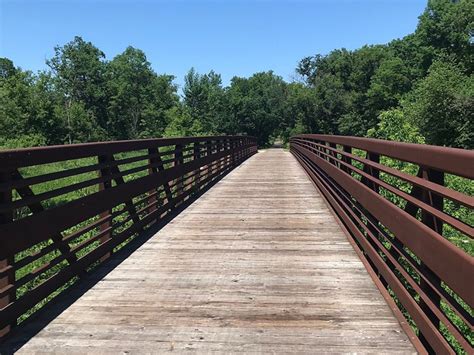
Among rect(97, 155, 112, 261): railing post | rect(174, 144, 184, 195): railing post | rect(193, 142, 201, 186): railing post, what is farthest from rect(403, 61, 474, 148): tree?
rect(97, 155, 112, 261): railing post

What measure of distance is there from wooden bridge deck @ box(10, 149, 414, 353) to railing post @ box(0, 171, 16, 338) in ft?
1.13

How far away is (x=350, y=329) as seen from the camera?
3.45m

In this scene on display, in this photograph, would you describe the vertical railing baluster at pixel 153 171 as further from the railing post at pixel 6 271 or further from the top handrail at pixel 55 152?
the railing post at pixel 6 271

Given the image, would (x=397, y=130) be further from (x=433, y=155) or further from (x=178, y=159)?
(x=433, y=155)

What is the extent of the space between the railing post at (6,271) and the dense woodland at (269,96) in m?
28.6

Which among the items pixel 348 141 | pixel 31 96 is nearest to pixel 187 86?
pixel 31 96

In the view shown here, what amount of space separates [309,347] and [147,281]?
2.00m

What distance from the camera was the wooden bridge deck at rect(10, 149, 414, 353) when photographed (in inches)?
130

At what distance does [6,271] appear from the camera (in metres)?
3.40

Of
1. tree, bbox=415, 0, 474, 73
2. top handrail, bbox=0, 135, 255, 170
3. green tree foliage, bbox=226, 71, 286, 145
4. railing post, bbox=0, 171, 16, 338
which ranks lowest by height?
railing post, bbox=0, 171, 16, 338

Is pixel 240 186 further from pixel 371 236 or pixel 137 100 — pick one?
pixel 137 100

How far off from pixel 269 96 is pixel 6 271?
91.3 m

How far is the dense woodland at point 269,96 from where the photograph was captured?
4297cm

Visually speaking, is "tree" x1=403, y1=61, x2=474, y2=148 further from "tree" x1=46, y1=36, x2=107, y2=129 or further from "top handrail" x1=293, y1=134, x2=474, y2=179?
"tree" x1=46, y1=36, x2=107, y2=129
